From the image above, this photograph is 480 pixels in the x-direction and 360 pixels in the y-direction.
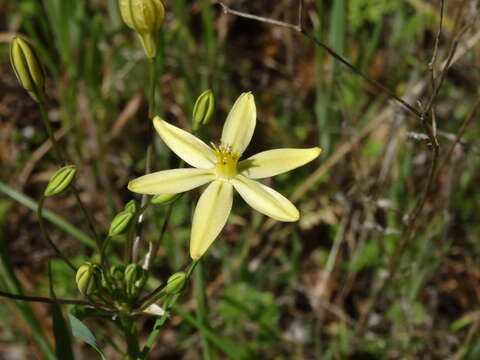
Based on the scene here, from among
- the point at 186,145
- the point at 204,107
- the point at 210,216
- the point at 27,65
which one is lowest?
the point at 210,216

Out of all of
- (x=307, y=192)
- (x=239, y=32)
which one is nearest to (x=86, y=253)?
(x=307, y=192)

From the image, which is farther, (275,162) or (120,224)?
(275,162)

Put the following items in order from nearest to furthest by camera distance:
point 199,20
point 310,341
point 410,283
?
point 410,283 < point 310,341 < point 199,20

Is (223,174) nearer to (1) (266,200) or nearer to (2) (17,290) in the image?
(1) (266,200)

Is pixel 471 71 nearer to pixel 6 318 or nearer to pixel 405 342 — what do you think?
pixel 405 342

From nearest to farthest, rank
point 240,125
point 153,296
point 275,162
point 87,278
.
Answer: point 87,278 → point 153,296 → point 275,162 → point 240,125

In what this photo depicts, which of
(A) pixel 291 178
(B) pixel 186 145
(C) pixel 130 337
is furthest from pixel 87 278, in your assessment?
(A) pixel 291 178
